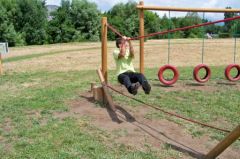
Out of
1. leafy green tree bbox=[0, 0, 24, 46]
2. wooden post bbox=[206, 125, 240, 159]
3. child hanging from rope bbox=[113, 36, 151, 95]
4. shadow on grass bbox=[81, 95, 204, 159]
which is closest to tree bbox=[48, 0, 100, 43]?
leafy green tree bbox=[0, 0, 24, 46]

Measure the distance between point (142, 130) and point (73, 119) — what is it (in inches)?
48.1

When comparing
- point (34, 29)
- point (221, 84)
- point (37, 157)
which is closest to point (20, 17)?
point (34, 29)

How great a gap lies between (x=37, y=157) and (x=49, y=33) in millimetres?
44087

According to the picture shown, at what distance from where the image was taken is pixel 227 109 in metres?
6.11

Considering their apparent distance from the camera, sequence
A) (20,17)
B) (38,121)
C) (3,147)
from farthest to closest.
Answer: (20,17) → (38,121) → (3,147)

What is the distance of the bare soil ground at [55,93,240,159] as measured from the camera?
4270mm

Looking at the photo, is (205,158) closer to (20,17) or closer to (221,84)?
(221,84)

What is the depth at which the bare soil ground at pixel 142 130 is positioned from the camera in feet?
14.0

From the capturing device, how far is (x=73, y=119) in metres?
5.38

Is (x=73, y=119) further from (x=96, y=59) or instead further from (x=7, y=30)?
(x=7, y=30)

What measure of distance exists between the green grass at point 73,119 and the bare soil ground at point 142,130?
14 cm

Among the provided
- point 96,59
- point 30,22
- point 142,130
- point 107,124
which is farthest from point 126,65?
point 30,22

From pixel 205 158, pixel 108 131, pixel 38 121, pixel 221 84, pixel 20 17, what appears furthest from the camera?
pixel 20 17

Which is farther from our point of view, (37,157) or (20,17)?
(20,17)
